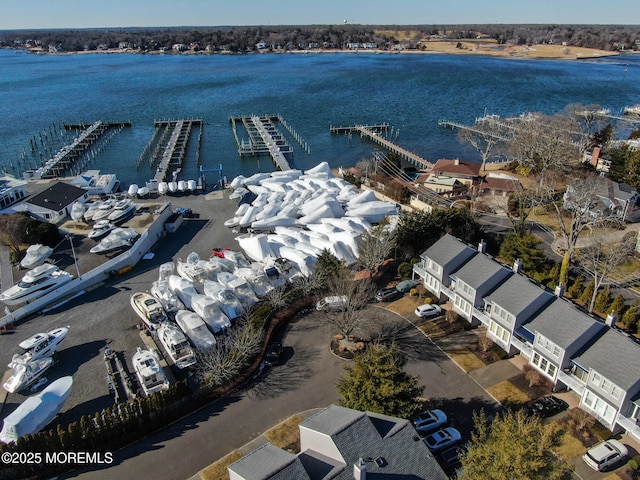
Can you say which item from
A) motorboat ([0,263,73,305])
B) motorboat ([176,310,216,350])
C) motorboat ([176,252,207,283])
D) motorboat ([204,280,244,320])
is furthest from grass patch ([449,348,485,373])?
motorboat ([0,263,73,305])

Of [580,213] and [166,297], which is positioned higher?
[580,213]

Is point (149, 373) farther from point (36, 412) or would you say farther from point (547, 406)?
point (547, 406)

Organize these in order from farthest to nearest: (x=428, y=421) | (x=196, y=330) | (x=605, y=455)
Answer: (x=196, y=330) < (x=428, y=421) < (x=605, y=455)

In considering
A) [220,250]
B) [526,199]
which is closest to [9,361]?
[220,250]

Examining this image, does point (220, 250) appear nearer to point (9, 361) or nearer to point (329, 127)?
point (9, 361)

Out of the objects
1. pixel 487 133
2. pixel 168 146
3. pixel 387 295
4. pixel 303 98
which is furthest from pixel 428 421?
pixel 303 98

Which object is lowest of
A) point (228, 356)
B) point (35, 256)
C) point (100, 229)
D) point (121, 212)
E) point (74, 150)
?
point (228, 356)
